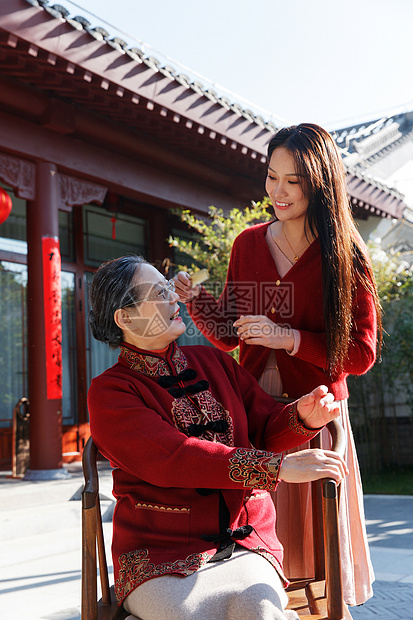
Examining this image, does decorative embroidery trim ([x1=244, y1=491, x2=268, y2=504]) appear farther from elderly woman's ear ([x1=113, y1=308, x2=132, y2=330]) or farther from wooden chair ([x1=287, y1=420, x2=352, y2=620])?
elderly woman's ear ([x1=113, y1=308, x2=132, y2=330])

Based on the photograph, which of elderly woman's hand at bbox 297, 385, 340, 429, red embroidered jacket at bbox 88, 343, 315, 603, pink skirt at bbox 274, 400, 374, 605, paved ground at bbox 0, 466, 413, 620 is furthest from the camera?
paved ground at bbox 0, 466, 413, 620

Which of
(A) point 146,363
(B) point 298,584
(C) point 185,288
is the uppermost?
(C) point 185,288

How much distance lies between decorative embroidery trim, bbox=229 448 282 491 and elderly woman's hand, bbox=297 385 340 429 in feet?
0.66

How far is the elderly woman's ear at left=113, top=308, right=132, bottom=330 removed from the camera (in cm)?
166

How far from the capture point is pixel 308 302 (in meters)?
1.81

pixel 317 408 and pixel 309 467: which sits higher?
pixel 317 408

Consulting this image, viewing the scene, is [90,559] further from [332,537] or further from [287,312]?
[287,312]

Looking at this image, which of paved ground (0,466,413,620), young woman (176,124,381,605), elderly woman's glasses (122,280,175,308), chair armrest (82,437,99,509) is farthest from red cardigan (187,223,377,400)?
paved ground (0,466,413,620)

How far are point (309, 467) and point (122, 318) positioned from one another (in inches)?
25.0

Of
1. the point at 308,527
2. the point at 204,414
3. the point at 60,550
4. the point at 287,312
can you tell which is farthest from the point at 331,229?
the point at 60,550

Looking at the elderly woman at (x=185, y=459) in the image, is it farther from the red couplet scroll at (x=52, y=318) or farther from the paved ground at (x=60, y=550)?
the red couplet scroll at (x=52, y=318)

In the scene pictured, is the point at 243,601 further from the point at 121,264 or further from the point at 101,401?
the point at 121,264

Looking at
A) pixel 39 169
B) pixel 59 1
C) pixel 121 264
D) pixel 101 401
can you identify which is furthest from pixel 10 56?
pixel 101 401

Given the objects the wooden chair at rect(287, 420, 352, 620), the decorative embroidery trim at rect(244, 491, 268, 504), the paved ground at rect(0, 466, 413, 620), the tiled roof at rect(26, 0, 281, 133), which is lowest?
the paved ground at rect(0, 466, 413, 620)
